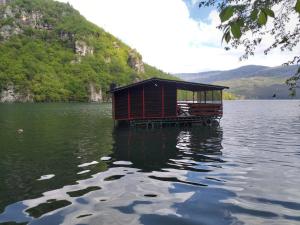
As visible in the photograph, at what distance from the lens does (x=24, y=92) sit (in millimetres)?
186750

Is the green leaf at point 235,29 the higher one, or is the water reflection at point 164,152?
the green leaf at point 235,29

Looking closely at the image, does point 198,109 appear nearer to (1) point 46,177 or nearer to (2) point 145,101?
(2) point 145,101

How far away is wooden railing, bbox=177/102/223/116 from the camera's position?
47.9 metres

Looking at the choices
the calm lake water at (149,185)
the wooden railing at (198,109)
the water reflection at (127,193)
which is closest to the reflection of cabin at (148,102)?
the wooden railing at (198,109)

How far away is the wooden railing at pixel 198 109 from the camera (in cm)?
4788

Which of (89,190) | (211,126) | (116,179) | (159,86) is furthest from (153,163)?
(211,126)

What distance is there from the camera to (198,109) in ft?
159

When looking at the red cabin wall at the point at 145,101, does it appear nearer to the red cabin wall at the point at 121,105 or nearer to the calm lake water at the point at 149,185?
the red cabin wall at the point at 121,105

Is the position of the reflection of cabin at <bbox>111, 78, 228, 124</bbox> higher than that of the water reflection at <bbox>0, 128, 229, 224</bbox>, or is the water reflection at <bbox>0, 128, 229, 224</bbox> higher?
the reflection of cabin at <bbox>111, 78, 228, 124</bbox>

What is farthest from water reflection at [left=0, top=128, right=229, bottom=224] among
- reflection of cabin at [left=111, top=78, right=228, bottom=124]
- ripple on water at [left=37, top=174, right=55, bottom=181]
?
reflection of cabin at [left=111, top=78, right=228, bottom=124]

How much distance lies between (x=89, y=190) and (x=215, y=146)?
16295 millimetres

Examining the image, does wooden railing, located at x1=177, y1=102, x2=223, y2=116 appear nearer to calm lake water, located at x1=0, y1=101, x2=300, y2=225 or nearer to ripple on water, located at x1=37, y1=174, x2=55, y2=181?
calm lake water, located at x1=0, y1=101, x2=300, y2=225

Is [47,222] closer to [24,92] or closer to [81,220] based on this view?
[81,220]

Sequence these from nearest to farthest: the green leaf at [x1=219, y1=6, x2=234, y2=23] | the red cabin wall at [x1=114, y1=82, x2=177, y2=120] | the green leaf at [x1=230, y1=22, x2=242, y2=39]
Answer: the green leaf at [x1=219, y1=6, x2=234, y2=23] → the green leaf at [x1=230, y1=22, x2=242, y2=39] → the red cabin wall at [x1=114, y1=82, x2=177, y2=120]
